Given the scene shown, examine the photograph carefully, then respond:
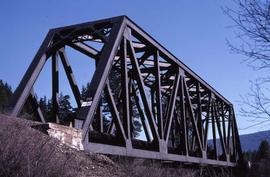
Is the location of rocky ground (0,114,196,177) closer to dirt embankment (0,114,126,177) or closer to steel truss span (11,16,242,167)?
dirt embankment (0,114,126,177)

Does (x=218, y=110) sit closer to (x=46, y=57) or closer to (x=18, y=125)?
(x=46, y=57)

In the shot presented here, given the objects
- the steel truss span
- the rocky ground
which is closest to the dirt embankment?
the rocky ground

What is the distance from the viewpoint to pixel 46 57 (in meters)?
16.4

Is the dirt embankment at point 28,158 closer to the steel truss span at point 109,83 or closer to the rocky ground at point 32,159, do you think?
the rocky ground at point 32,159

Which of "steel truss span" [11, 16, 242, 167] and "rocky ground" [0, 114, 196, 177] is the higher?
"steel truss span" [11, 16, 242, 167]

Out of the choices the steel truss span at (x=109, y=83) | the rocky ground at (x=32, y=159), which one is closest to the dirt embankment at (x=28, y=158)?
the rocky ground at (x=32, y=159)

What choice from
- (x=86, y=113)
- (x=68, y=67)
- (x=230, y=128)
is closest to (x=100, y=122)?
(x=68, y=67)

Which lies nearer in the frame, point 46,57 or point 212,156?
point 46,57

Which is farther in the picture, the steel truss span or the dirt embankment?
the steel truss span

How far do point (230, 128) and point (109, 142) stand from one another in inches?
836

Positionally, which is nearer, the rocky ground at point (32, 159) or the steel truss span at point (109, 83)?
the rocky ground at point (32, 159)

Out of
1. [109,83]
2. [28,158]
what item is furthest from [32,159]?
[109,83]

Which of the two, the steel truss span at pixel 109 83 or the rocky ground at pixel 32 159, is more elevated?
the steel truss span at pixel 109 83

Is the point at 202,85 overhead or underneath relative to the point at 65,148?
overhead
